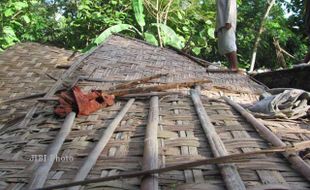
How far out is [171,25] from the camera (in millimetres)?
9367

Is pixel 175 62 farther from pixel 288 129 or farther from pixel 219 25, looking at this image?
pixel 288 129

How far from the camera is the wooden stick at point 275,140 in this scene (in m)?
1.30

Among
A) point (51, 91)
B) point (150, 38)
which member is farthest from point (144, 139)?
point (150, 38)

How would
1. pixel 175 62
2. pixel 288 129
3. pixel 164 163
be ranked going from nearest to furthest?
pixel 164 163 → pixel 288 129 → pixel 175 62

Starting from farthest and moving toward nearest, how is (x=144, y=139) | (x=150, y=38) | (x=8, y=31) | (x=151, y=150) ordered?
(x=150, y=38) < (x=8, y=31) < (x=144, y=139) < (x=151, y=150)

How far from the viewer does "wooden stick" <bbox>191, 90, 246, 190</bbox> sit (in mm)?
1218

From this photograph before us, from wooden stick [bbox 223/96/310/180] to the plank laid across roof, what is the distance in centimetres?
2

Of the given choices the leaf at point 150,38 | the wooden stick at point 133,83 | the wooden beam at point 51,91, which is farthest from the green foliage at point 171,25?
the wooden stick at point 133,83

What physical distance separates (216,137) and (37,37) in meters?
8.85

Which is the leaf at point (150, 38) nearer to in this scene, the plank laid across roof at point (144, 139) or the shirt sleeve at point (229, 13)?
the shirt sleeve at point (229, 13)

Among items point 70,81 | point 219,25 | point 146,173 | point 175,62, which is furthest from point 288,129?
point 219,25

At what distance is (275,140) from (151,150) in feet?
1.64

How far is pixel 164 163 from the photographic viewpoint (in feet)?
4.68

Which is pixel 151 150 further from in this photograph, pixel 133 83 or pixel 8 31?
pixel 8 31
